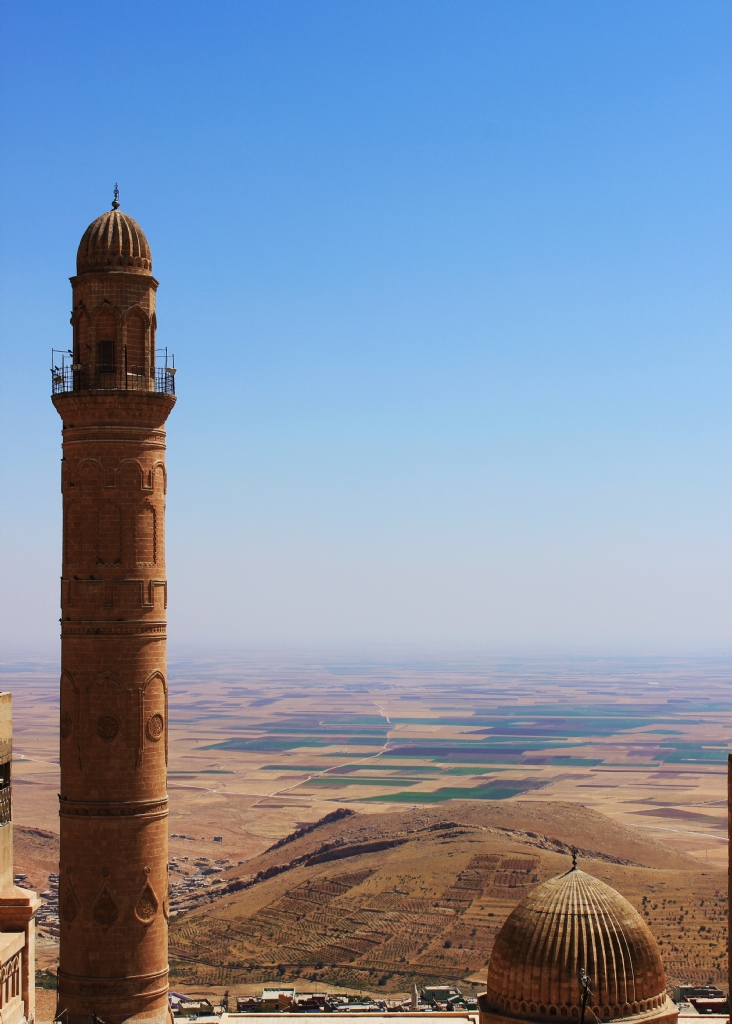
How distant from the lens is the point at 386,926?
5672 centimetres

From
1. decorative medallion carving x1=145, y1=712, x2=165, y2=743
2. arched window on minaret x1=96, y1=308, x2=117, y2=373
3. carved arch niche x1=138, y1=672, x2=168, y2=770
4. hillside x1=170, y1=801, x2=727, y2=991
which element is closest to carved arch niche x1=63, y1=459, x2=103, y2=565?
arched window on minaret x1=96, y1=308, x2=117, y2=373

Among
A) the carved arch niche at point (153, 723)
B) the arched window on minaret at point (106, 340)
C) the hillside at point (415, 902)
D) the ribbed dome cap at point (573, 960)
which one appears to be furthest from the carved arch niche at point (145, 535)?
the hillside at point (415, 902)

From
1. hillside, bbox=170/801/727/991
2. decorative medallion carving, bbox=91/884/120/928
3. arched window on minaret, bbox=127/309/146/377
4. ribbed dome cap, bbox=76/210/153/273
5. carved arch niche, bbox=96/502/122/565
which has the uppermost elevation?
ribbed dome cap, bbox=76/210/153/273

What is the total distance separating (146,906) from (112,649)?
413 centimetres

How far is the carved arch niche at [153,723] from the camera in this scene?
70.6ft

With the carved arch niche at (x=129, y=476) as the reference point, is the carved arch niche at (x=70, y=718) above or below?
below

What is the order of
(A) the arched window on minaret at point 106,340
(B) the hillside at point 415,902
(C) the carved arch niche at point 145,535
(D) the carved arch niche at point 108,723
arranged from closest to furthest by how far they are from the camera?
(D) the carved arch niche at point 108,723 < (C) the carved arch niche at point 145,535 < (A) the arched window on minaret at point 106,340 < (B) the hillside at point 415,902

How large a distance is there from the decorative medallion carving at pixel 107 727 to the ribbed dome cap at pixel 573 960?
23.8 ft

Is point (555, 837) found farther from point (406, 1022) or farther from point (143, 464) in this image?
point (143, 464)

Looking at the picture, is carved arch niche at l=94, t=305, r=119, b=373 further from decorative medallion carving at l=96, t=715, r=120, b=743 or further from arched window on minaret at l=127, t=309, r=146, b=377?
decorative medallion carving at l=96, t=715, r=120, b=743

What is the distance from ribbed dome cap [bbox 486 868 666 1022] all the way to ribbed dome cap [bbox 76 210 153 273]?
493 inches

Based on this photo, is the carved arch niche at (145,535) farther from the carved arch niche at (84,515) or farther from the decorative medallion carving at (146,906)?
the decorative medallion carving at (146,906)

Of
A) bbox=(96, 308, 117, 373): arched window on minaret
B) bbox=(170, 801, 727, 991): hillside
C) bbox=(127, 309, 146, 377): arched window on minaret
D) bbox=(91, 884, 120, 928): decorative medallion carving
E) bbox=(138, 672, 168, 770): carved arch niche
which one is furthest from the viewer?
bbox=(170, 801, 727, 991): hillside

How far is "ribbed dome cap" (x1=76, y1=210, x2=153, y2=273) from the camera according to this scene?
21875 mm
